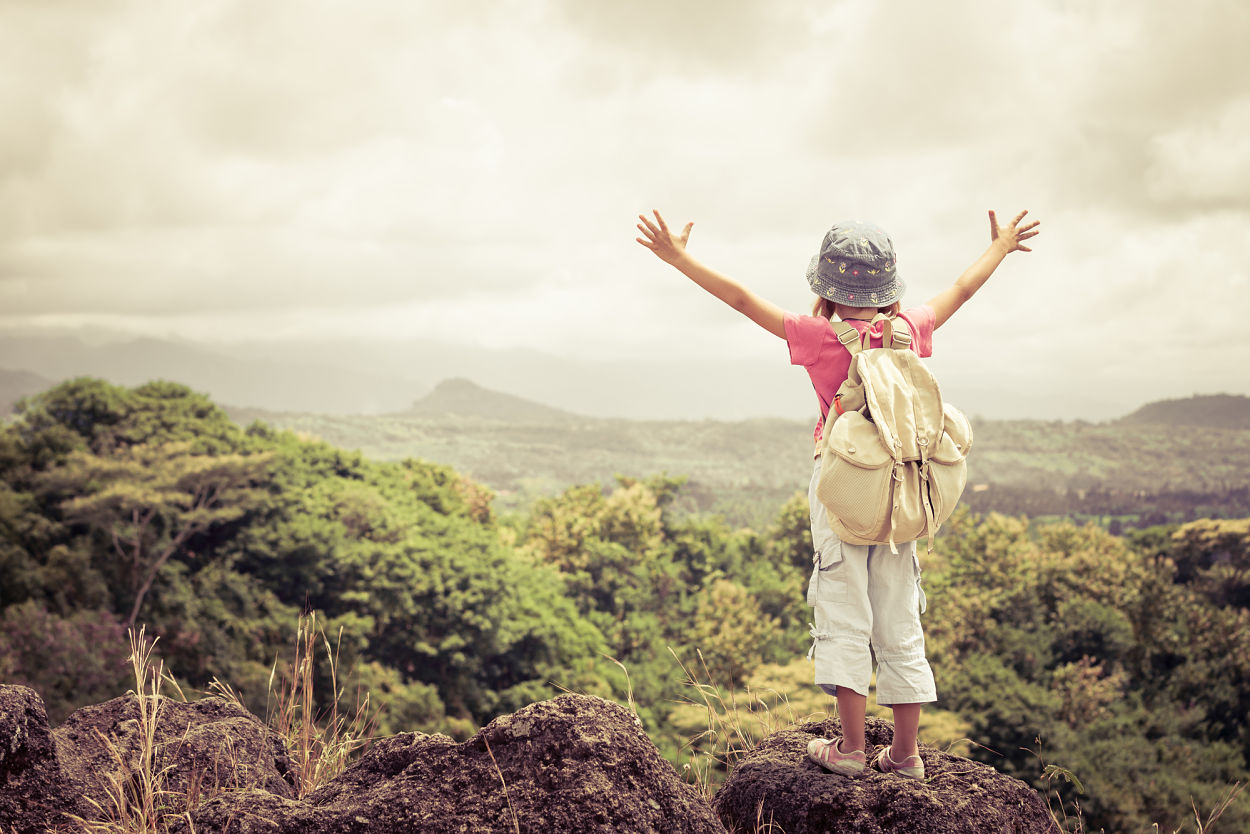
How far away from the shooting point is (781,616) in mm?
33844

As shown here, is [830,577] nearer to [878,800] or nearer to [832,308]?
[878,800]

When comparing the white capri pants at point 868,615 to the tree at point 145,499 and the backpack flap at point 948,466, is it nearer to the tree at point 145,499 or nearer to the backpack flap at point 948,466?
the backpack flap at point 948,466

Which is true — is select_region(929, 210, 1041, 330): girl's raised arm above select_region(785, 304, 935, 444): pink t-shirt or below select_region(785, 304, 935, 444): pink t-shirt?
above

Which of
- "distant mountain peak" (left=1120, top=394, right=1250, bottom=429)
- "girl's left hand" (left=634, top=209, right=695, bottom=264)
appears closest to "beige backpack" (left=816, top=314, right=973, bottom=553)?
"girl's left hand" (left=634, top=209, right=695, bottom=264)

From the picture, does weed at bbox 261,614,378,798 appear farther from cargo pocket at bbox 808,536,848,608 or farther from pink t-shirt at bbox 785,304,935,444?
pink t-shirt at bbox 785,304,935,444

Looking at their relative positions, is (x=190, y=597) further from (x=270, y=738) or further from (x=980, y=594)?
(x=980, y=594)

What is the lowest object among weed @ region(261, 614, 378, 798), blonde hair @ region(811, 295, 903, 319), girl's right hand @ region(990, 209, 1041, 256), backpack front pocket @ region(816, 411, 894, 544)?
weed @ region(261, 614, 378, 798)

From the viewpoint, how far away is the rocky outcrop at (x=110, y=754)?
2.62 m

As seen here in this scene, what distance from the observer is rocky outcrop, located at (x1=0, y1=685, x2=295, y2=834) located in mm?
2622

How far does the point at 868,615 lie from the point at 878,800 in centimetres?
61

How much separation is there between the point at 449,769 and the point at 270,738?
126 centimetres

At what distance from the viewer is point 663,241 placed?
320cm

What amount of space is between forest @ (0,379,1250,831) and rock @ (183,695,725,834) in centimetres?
1058

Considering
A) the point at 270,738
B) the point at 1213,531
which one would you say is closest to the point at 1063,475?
the point at 1213,531
